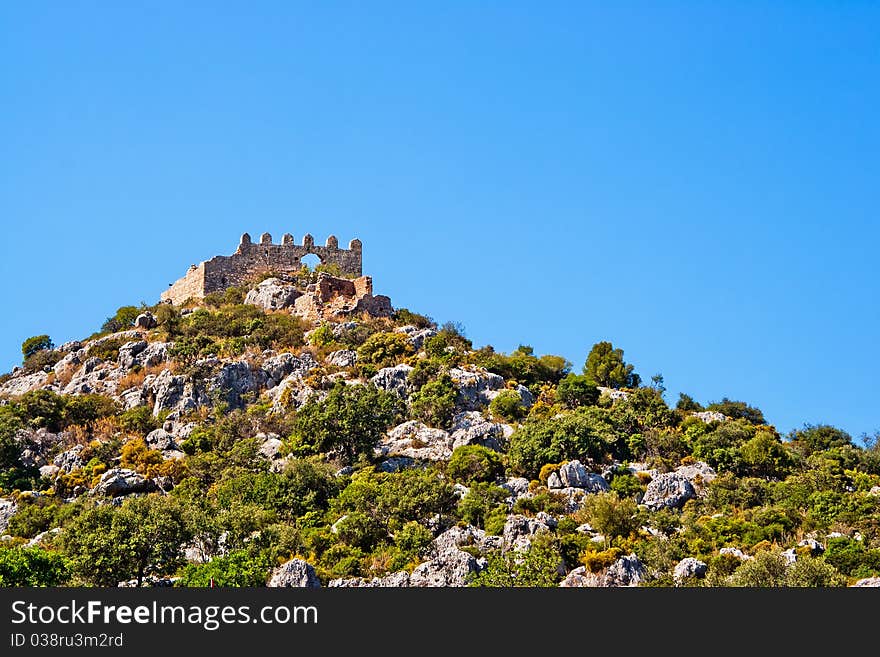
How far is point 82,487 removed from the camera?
65.0 meters

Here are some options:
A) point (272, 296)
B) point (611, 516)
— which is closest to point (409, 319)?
point (272, 296)

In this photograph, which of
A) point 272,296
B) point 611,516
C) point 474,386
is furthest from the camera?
point 272,296

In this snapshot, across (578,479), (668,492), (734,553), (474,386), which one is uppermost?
(474,386)

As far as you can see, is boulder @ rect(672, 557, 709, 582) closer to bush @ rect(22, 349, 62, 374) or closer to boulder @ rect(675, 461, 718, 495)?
boulder @ rect(675, 461, 718, 495)

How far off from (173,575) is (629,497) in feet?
69.3

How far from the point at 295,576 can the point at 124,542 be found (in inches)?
273

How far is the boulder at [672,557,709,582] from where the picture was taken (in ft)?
164

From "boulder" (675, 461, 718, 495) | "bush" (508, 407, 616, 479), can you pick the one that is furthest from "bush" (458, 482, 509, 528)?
"boulder" (675, 461, 718, 495)

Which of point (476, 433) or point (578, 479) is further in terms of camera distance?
point (476, 433)

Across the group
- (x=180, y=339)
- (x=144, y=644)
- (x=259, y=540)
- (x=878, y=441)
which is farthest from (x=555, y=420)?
(x=144, y=644)

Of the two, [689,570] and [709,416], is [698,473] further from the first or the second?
[689,570]

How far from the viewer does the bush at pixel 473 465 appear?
63344 millimetres

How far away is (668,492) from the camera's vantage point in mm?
61750

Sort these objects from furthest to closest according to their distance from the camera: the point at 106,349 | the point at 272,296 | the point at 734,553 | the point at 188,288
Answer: the point at 188,288, the point at 272,296, the point at 106,349, the point at 734,553
